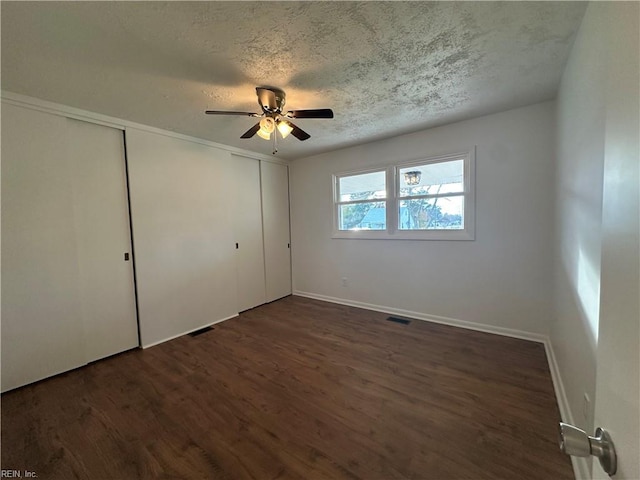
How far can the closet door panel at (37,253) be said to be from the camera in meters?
2.18

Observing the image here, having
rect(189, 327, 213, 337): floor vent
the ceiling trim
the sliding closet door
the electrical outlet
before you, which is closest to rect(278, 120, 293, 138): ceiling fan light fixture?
the ceiling trim

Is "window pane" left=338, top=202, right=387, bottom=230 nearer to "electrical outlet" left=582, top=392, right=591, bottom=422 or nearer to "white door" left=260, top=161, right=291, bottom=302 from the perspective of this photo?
"white door" left=260, top=161, right=291, bottom=302

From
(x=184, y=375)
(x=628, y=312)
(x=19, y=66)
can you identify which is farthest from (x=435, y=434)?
(x=19, y=66)

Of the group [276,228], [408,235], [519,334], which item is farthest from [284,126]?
[519,334]

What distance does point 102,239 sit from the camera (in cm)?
272

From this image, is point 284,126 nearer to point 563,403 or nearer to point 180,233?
point 180,233

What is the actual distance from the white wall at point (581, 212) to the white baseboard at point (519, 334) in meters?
0.10

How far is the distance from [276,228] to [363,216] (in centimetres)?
159

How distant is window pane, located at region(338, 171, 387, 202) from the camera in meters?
3.86

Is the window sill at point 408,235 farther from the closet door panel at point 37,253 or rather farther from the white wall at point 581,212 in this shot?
the closet door panel at point 37,253

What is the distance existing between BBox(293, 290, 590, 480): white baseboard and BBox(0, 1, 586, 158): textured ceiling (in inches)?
94.2

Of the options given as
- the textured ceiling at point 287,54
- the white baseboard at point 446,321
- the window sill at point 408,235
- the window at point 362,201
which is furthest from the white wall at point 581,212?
the window at point 362,201

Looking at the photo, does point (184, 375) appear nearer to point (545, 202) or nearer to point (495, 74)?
point (495, 74)

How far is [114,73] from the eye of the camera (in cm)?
194
